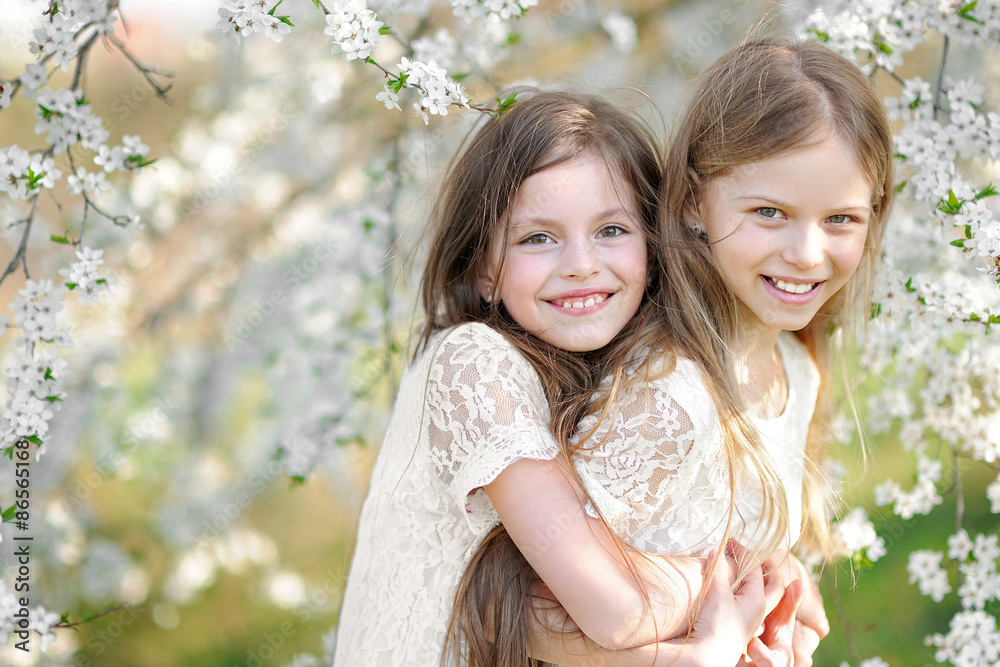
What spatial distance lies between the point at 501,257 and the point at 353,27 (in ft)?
1.47

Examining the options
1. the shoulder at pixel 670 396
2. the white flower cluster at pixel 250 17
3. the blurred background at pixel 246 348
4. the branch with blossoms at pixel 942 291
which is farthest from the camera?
the blurred background at pixel 246 348

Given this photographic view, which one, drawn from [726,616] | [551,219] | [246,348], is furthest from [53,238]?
[246,348]

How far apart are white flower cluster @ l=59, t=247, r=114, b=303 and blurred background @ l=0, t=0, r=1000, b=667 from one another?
3.32 feet

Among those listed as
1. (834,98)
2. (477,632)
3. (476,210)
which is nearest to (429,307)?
(476,210)

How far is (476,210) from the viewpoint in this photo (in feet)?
4.85

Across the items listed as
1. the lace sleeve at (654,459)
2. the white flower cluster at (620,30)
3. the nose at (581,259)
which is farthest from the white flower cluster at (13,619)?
the white flower cluster at (620,30)

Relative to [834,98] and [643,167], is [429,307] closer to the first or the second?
[643,167]

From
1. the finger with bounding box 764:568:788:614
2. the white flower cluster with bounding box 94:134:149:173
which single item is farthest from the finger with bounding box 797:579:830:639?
the white flower cluster with bounding box 94:134:149:173

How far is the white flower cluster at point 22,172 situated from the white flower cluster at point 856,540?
164 cm

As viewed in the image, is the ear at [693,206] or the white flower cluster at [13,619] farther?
the ear at [693,206]

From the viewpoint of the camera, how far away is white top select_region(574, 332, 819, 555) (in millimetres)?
1267

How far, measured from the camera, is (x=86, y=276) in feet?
4.49

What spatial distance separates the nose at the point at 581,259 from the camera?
132 centimetres

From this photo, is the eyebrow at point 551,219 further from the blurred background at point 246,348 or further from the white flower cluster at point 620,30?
the white flower cluster at point 620,30
